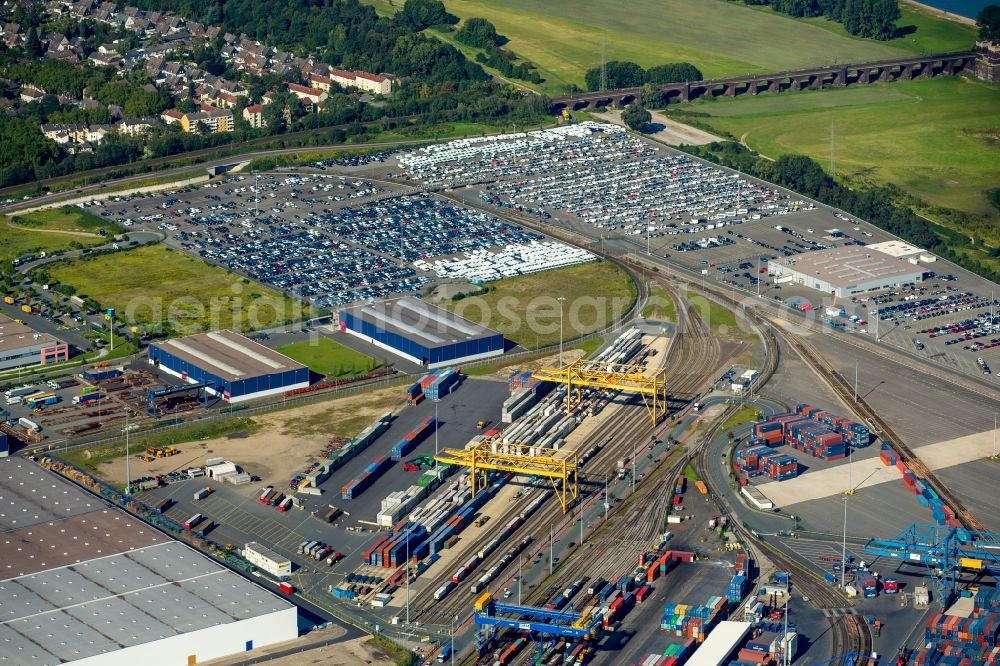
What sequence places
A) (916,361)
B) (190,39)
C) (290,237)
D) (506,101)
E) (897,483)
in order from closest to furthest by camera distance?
(897,483)
(916,361)
(290,237)
(506,101)
(190,39)

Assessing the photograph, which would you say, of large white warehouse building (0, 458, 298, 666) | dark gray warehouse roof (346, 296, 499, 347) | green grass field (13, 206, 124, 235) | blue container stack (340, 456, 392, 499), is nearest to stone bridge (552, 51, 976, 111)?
green grass field (13, 206, 124, 235)

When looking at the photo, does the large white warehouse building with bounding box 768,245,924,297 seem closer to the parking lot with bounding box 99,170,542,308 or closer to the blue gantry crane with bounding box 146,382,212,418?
the parking lot with bounding box 99,170,542,308

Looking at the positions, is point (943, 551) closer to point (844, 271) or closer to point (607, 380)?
point (607, 380)

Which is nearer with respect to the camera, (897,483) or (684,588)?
(684,588)

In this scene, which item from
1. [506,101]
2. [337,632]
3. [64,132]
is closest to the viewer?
[337,632]

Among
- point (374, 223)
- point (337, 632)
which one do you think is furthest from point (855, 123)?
point (337, 632)

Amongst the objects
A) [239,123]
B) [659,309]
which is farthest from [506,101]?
[659,309]

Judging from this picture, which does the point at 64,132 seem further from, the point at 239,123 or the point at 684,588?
the point at 684,588
